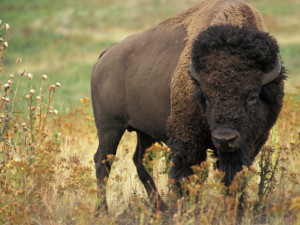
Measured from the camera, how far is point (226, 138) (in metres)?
4.19

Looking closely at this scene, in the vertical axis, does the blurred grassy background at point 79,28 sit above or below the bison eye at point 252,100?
above

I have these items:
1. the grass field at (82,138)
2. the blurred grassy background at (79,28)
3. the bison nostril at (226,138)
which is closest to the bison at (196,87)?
the bison nostril at (226,138)

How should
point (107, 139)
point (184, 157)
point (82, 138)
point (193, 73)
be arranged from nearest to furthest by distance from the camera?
1. point (193, 73)
2. point (184, 157)
3. point (107, 139)
4. point (82, 138)

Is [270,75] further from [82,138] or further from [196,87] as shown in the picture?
[82,138]

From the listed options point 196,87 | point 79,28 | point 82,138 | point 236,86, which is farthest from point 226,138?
point 79,28

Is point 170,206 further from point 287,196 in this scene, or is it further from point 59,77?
point 59,77

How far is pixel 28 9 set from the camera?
5172 centimetres

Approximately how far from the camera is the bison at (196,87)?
4453 mm

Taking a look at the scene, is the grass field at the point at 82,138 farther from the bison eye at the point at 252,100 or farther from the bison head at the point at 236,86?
the bison eye at the point at 252,100

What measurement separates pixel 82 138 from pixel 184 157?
356 centimetres

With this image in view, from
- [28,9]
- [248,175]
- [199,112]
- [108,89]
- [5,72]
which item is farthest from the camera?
[28,9]

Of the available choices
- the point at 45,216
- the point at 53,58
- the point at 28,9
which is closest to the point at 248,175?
the point at 45,216

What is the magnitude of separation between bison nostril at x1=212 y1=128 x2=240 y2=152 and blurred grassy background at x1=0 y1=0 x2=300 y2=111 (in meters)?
22.4

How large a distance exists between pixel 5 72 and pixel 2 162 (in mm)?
27595
